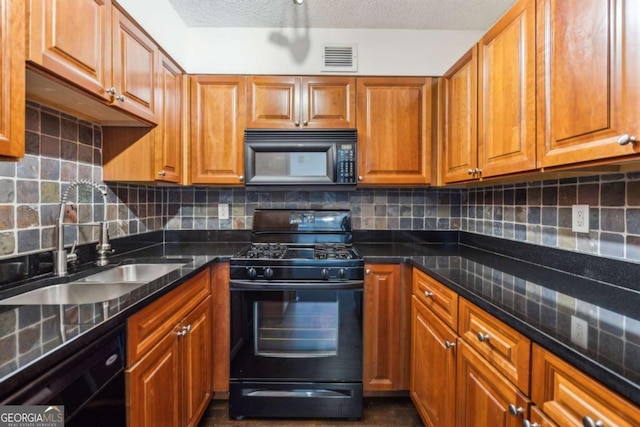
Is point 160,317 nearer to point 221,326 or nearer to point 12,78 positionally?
point 221,326

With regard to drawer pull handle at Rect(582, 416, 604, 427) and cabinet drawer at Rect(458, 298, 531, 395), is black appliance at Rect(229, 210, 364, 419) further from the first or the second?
drawer pull handle at Rect(582, 416, 604, 427)

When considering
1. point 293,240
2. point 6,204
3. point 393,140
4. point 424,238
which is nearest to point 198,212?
point 293,240

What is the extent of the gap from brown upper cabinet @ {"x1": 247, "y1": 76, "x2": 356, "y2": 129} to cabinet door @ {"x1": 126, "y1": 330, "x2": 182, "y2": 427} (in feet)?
4.61

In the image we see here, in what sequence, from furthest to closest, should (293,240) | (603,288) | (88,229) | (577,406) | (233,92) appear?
1. (293,240)
2. (233,92)
3. (88,229)
4. (603,288)
5. (577,406)

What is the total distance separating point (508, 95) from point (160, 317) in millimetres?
1687

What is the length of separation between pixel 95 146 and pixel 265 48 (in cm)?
124

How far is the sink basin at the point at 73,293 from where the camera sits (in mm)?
1182

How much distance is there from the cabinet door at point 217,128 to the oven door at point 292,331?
0.80 meters

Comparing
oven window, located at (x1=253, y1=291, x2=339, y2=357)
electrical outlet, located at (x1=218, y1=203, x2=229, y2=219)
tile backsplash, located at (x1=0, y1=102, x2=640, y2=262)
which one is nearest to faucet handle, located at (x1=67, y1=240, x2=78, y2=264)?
tile backsplash, located at (x1=0, y1=102, x2=640, y2=262)

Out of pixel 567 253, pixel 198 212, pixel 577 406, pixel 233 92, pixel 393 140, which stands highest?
pixel 233 92

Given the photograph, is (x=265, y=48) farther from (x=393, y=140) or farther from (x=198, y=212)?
(x=198, y=212)

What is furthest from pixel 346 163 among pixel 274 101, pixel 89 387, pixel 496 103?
pixel 89 387

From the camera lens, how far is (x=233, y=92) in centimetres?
207

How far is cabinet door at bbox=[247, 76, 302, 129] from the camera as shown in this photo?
2.06 meters
